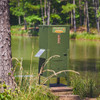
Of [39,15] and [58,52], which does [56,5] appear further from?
[58,52]

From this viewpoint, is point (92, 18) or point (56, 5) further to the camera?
point (92, 18)

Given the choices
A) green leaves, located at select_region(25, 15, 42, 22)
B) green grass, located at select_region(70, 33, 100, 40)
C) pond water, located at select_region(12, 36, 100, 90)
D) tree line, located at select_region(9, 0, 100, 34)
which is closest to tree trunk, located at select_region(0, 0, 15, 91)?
pond water, located at select_region(12, 36, 100, 90)

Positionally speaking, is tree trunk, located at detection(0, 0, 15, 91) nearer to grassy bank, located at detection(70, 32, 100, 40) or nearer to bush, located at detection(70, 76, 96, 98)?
bush, located at detection(70, 76, 96, 98)

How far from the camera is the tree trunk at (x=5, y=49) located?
272 inches

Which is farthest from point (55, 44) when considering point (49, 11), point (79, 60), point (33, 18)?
point (33, 18)

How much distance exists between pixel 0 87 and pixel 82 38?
136 ft

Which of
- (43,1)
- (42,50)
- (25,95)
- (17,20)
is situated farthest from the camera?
(17,20)

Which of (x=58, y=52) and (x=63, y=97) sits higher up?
(x=58, y=52)

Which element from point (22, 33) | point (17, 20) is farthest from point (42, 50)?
point (17, 20)

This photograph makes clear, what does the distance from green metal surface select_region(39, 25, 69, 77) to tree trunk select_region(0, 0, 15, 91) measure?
2287 mm

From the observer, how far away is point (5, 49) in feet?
22.8

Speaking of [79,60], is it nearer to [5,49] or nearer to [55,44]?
[55,44]

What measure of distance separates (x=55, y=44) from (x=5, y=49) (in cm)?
266

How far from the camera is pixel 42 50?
939 centimetres
